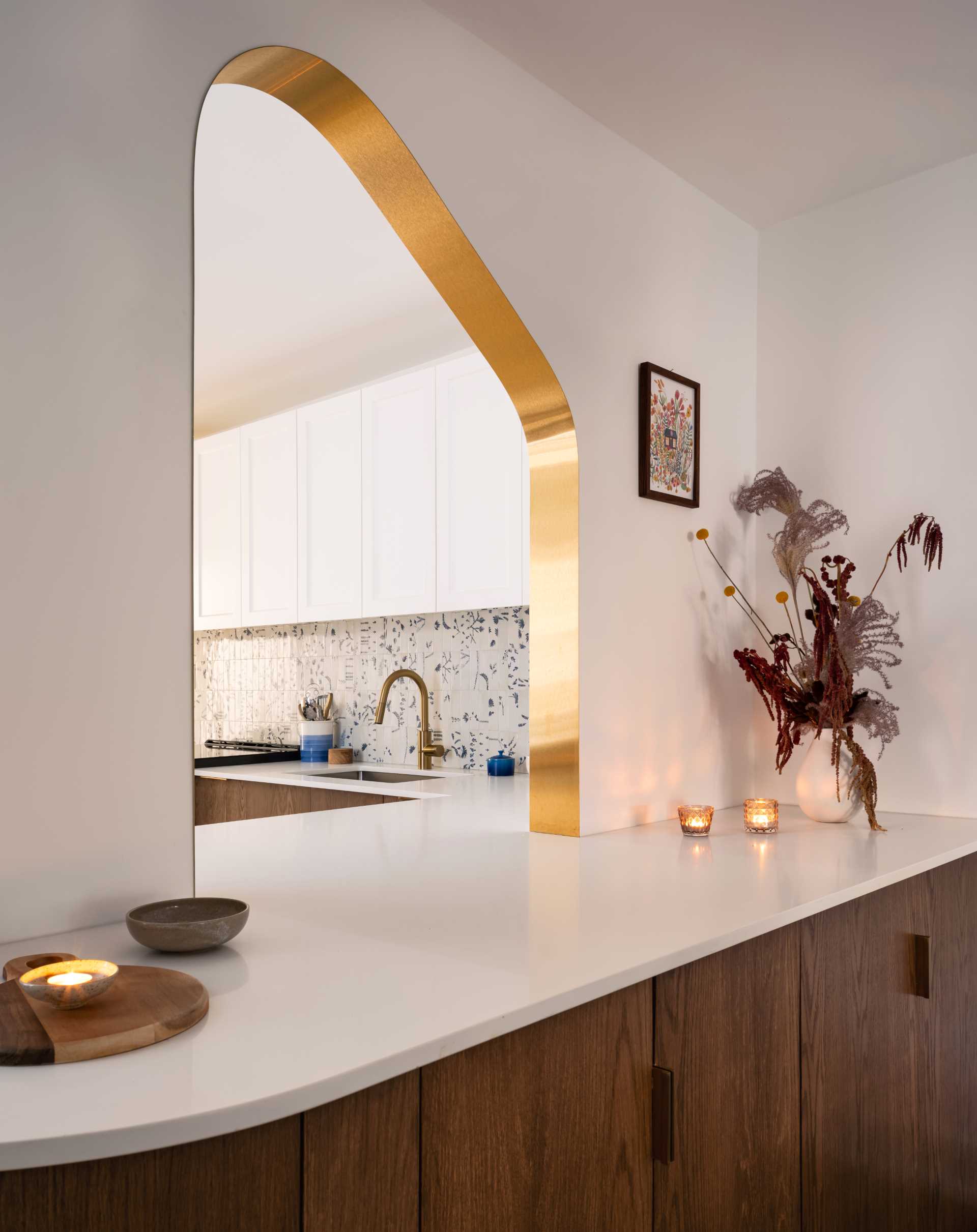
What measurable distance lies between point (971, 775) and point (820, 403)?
1.02 meters

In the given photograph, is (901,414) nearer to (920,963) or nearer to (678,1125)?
(920,963)

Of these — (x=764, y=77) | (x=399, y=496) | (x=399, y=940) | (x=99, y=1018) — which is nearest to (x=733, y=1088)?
(x=399, y=940)

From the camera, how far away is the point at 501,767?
3.26 m

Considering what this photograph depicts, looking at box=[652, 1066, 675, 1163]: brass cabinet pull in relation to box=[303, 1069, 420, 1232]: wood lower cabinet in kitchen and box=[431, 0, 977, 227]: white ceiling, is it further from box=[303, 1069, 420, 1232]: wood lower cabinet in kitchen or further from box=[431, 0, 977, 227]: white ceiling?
box=[431, 0, 977, 227]: white ceiling

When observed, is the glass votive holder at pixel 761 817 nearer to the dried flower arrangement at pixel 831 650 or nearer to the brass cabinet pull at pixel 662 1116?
the dried flower arrangement at pixel 831 650

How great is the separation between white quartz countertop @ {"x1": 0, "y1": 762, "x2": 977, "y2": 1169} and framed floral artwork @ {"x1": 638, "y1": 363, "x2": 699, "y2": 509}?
2.62 feet

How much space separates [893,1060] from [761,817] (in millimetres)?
519

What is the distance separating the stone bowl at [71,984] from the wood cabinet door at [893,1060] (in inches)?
42.3

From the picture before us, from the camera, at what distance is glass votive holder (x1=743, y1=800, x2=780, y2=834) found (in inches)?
82.4

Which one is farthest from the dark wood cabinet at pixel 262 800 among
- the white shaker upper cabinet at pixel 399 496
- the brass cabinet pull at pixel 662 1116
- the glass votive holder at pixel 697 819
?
the brass cabinet pull at pixel 662 1116

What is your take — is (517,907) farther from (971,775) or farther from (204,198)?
(204,198)

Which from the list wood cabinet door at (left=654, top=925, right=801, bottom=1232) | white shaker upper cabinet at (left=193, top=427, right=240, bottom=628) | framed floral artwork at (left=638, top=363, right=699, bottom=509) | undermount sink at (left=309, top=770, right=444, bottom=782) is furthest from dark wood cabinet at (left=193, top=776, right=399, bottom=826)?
wood cabinet door at (left=654, top=925, right=801, bottom=1232)

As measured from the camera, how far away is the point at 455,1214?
1.00 metres

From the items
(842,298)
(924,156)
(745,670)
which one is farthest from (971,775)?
(924,156)
